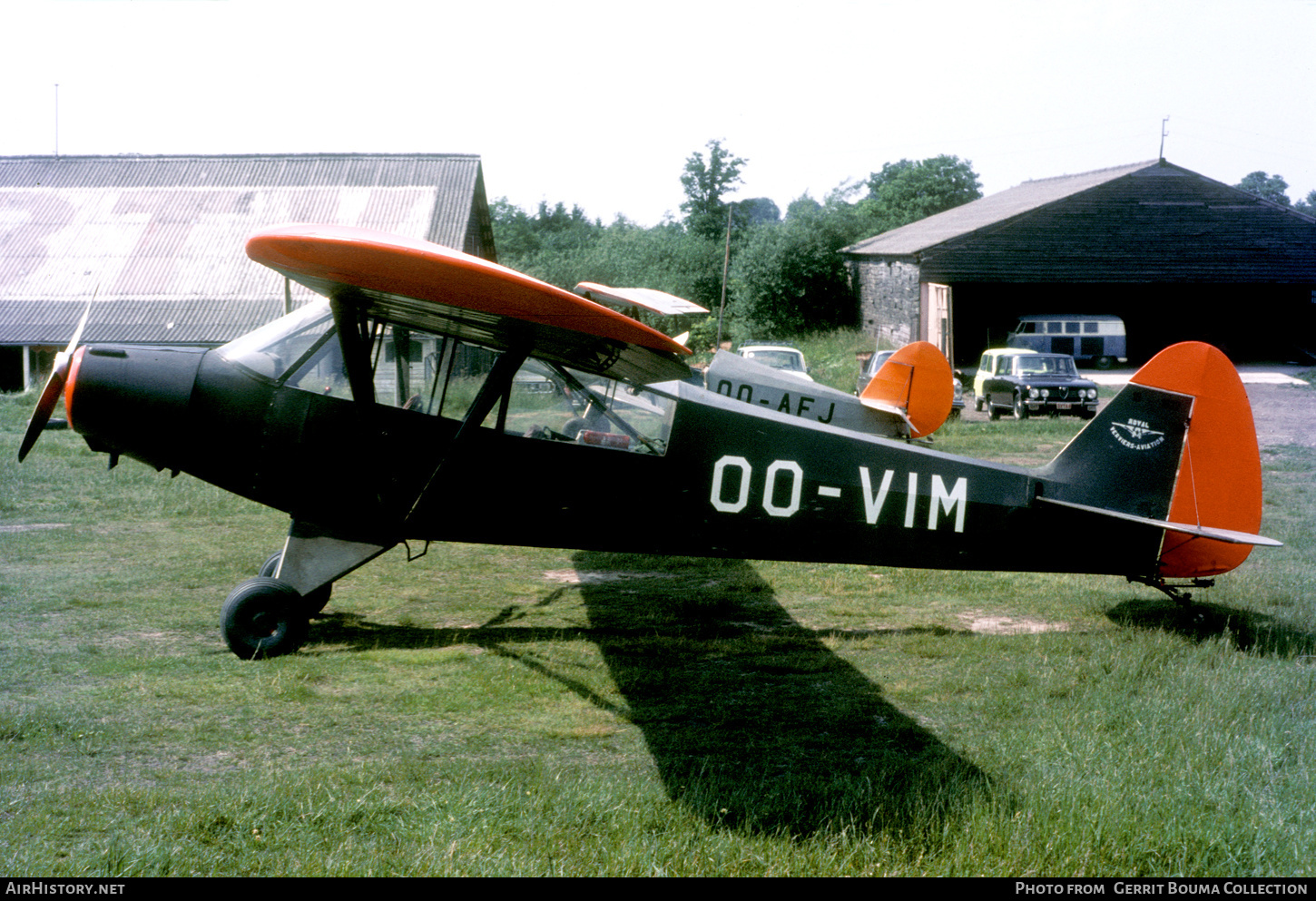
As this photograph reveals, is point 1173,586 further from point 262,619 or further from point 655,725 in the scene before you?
point 262,619

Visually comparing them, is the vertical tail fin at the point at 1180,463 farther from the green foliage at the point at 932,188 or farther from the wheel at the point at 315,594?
the green foliage at the point at 932,188

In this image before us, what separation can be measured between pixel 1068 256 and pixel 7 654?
1455 inches

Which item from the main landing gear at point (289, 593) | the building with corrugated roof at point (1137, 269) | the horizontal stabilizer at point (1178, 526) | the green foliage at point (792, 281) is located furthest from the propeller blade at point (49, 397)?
the green foliage at point (792, 281)

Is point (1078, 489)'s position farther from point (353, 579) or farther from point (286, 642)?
point (353, 579)

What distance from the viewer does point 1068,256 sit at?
117ft

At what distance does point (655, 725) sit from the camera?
193 inches

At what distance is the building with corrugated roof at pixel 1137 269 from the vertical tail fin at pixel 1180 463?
29.8 meters

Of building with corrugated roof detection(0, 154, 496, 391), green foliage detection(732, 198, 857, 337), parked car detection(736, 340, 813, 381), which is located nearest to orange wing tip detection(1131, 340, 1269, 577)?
parked car detection(736, 340, 813, 381)

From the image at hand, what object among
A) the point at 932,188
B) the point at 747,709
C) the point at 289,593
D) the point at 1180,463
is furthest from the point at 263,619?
the point at 932,188

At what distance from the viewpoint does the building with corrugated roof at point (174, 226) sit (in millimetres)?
26859

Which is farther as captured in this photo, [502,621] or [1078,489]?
[502,621]

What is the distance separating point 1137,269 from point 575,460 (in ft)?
117

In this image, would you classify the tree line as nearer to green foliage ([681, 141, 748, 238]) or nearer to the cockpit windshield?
green foliage ([681, 141, 748, 238])

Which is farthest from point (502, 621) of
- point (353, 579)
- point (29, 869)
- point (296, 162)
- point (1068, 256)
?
→ point (1068, 256)
